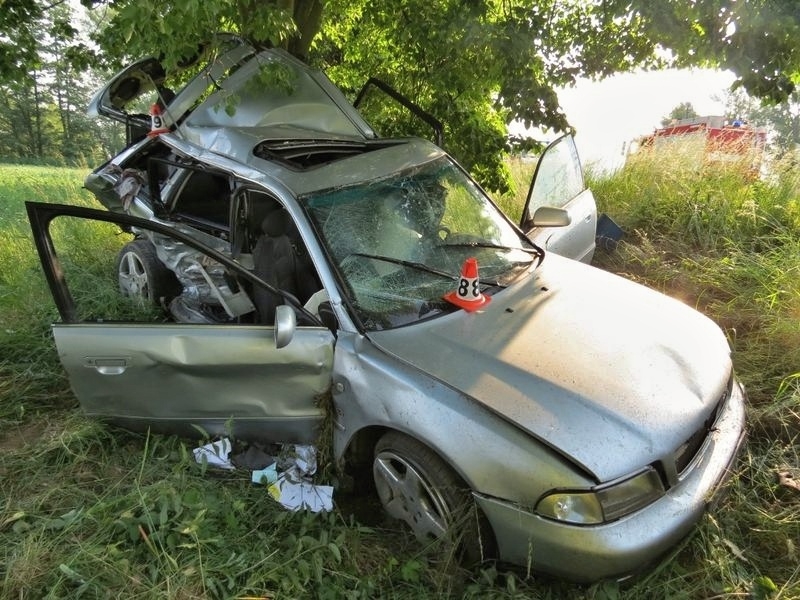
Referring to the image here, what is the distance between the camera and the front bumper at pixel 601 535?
1918mm

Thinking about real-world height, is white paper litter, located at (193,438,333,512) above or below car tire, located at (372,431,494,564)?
below

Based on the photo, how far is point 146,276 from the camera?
4.20 m

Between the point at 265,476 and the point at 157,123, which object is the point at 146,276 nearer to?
the point at 157,123

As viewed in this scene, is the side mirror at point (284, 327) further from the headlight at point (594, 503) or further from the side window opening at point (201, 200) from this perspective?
the side window opening at point (201, 200)

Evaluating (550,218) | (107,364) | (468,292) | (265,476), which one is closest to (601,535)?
(468,292)

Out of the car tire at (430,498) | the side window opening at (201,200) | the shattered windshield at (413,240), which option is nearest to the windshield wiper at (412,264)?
the shattered windshield at (413,240)

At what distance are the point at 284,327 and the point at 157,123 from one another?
285cm

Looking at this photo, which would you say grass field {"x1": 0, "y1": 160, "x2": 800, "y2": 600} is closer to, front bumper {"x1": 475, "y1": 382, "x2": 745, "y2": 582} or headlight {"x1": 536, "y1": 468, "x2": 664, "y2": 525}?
front bumper {"x1": 475, "y1": 382, "x2": 745, "y2": 582}

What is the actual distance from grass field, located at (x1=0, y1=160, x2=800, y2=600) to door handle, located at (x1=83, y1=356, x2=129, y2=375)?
16.5 inches

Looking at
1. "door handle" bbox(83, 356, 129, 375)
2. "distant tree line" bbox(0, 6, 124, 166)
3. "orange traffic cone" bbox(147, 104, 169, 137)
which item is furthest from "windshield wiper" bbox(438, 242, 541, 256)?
"distant tree line" bbox(0, 6, 124, 166)

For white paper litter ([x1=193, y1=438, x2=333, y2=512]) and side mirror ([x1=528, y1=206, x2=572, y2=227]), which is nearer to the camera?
white paper litter ([x1=193, y1=438, x2=333, y2=512])

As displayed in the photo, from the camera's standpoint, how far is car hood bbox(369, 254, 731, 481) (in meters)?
2.04

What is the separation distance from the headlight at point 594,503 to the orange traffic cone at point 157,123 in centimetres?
380

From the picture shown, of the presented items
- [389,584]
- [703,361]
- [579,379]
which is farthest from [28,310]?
[703,361]
